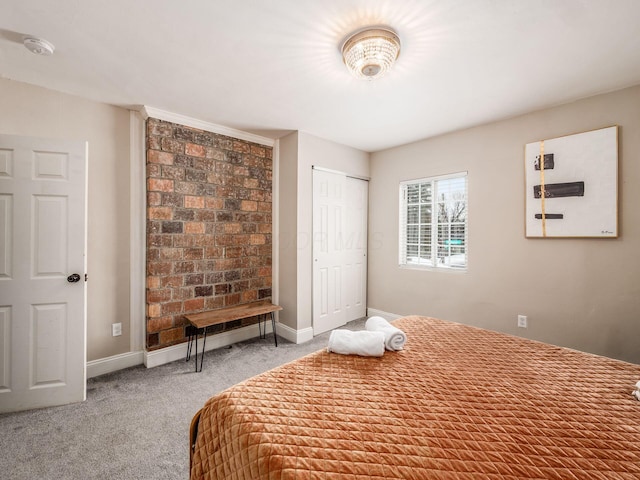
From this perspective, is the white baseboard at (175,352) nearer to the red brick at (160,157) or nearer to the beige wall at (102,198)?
the beige wall at (102,198)

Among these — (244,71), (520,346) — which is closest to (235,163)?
(244,71)

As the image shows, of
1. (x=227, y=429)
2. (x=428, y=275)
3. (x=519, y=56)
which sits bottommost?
(x=227, y=429)

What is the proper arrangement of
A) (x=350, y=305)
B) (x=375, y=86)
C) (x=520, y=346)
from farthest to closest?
(x=350, y=305), (x=375, y=86), (x=520, y=346)

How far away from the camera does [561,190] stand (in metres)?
2.62

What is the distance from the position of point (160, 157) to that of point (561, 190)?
3915mm

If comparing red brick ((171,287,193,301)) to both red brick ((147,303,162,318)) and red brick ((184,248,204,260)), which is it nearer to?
red brick ((147,303,162,318))

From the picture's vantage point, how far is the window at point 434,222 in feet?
11.3

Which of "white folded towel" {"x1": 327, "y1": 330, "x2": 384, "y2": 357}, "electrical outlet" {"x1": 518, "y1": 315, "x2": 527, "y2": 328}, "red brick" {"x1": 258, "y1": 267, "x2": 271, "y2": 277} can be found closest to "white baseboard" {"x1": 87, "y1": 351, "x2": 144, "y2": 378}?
"red brick" {"x1": 258, "y1": 267, "x2": 271, "y2": 277}

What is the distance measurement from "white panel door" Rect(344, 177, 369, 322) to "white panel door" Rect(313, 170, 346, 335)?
11 centimetres

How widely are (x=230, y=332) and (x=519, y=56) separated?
12.1 ft

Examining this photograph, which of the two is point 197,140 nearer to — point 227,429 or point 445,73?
point 445,73

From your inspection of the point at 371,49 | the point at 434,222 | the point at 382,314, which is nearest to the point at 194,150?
the point at 371,49

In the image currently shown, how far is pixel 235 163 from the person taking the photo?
334cm

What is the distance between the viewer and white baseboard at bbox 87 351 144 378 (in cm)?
254
